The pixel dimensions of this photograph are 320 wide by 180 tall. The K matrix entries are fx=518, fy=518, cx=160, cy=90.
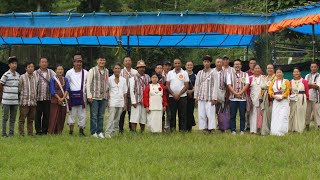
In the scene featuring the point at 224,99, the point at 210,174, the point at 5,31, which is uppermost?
the point at 5,31

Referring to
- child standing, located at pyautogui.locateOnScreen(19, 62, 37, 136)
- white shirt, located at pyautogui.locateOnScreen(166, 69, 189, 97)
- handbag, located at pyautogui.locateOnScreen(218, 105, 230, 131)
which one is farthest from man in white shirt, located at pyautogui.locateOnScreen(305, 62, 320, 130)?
child standing, located at pyautogui.locateOnScreen(19, 62, 37, 136)

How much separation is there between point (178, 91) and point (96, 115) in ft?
5.86

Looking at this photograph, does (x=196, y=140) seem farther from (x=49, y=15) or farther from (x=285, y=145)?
(x=49, y=15)

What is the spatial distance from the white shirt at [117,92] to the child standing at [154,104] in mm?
473

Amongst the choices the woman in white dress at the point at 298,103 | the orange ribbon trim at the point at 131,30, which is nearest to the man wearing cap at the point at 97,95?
the orange ribbon trim at the point at 131,30

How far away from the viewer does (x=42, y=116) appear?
10.4m

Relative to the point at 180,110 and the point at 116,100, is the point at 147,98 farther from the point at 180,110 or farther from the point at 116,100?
the point at 180,110

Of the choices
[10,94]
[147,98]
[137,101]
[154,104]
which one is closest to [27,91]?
[10,94]

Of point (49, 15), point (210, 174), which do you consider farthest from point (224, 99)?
point (49, 15)

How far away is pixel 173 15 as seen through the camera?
1381 cm

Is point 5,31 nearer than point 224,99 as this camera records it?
No

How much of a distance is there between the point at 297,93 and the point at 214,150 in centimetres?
407

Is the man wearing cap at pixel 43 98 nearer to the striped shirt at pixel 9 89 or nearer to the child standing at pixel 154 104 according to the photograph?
the striped shirt at pixel 9 89

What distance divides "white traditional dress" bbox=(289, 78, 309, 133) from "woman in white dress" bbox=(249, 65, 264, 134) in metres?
0.79
